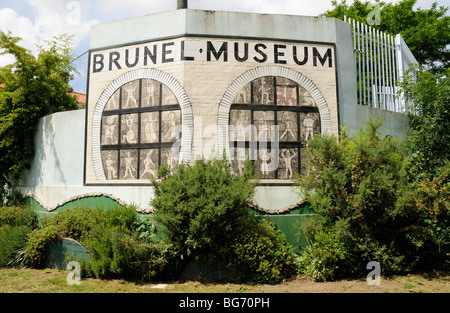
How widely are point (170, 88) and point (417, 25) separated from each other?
18196 millimetres

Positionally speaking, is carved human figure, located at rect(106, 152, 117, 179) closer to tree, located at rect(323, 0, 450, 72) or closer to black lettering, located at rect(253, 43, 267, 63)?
black lettering, located at rect(253, 43, 267, 63)

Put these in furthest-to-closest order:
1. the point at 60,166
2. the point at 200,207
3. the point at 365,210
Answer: the point at 60,166 < the point at 365,210 < the point at 200,207

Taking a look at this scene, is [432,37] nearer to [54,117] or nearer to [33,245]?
[54,117]

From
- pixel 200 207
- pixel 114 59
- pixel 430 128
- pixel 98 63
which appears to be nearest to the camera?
pixel 200 207

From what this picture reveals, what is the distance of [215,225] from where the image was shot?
6.41 meters

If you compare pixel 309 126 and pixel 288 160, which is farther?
pixel 309 126

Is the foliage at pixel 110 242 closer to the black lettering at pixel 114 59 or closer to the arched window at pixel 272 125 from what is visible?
the arched window at pixel 272 125

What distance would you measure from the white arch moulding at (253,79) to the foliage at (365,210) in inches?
59.7

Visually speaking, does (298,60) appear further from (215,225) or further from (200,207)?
(215,225)

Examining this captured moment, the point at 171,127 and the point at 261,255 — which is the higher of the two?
the point at 171,127

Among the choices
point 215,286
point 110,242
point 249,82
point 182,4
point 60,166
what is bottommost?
point 215,286

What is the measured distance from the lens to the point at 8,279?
260 inches

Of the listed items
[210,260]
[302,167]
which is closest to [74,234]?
[210,260]

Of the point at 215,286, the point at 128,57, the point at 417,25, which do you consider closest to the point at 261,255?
the point at 215,286
